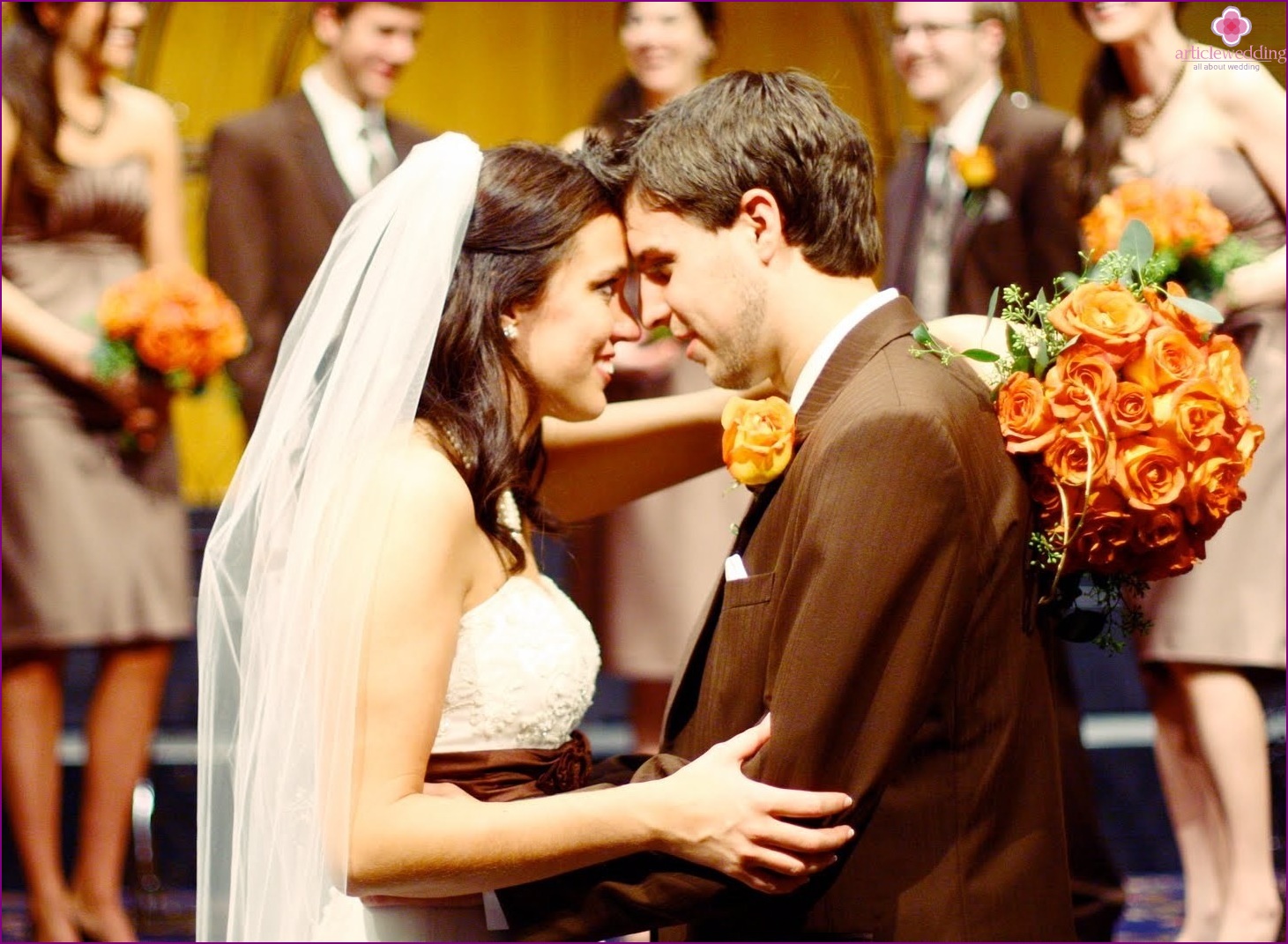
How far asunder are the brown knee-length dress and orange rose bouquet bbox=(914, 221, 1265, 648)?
300cm

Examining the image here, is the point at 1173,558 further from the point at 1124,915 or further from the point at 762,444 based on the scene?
the point at 1124,915

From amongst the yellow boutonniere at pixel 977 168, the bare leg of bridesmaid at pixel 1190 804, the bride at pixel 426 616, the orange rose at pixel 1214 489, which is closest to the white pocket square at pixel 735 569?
the bride at pixel 426 616

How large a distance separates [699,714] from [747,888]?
252 millimetres

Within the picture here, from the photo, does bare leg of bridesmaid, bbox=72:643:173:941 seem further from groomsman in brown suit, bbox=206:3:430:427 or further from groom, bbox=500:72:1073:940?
groom, bbox=500:72:1073:940

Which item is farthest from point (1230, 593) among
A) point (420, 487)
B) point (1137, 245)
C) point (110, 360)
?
point (110, 360)

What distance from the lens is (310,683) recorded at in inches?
89.8

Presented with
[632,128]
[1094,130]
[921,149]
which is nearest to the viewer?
[632,128]

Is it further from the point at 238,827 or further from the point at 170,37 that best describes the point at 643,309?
the point at 170,37

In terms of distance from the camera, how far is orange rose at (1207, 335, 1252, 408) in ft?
6.64

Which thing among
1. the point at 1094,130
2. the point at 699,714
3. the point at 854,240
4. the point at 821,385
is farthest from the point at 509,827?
the point at 1094,130

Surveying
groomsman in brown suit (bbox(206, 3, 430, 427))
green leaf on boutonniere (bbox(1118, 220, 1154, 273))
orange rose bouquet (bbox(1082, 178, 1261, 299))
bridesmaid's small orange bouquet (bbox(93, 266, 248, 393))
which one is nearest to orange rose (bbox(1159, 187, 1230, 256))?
orange rose bouquet (bbox(1082, 178, 1261, 299))

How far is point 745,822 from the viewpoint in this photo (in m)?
1.98

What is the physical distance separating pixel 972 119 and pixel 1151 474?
2913mm

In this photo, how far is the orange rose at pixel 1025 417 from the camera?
6.58 ft
